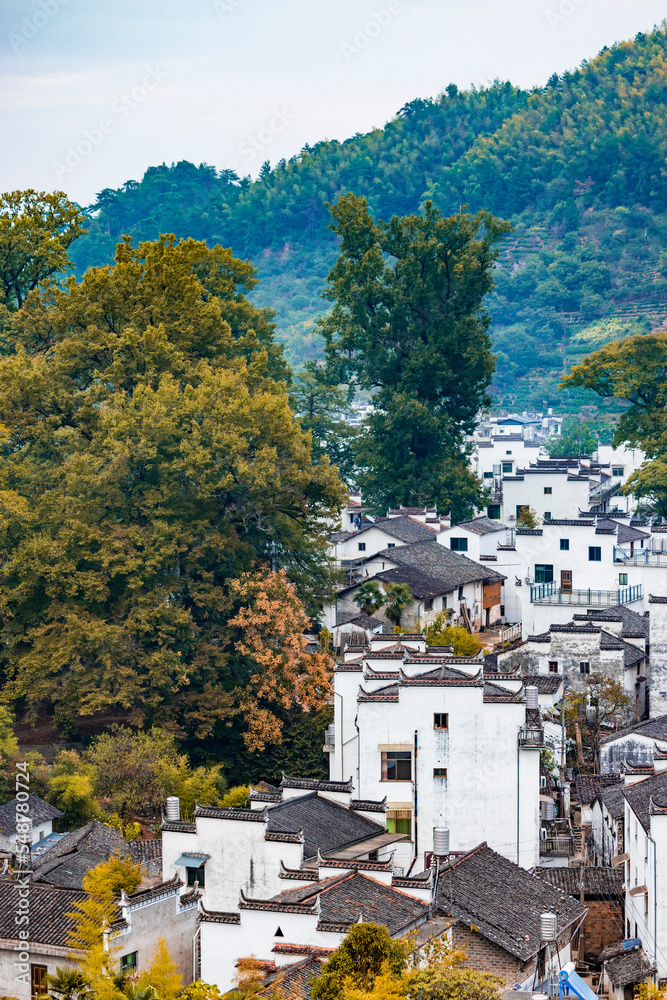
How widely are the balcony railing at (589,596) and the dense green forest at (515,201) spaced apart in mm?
72194

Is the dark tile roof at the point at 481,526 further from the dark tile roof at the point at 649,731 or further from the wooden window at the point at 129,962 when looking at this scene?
the wooden window at the point at 129,962

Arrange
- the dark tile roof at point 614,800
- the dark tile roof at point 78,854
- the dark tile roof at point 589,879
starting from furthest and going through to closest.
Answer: the dark tile roof at point 614,800 → the dark tile roof at point 589,879 → the dark tile roof at point 78,854

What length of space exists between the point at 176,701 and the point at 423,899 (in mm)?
18133

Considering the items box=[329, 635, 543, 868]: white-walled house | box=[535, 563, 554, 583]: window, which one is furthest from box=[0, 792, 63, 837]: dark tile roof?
box=[535, 563, 554, 583]: window

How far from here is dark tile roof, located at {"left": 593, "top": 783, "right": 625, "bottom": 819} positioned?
3190 cm

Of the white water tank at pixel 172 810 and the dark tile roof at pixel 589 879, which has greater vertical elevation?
the white water tank at pixel 172 810

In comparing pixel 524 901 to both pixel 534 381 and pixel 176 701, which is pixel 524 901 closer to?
pixel 176 701

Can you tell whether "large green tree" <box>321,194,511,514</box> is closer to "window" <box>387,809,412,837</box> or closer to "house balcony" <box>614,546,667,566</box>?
"house balcony" <box>614,546,667,566</box>

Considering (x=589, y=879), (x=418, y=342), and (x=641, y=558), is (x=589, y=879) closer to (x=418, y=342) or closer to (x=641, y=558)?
(x=641, y=558)

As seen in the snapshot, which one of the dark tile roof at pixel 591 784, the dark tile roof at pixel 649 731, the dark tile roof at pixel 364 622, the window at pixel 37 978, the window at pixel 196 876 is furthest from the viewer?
the dark tile roof at pixel 364 622

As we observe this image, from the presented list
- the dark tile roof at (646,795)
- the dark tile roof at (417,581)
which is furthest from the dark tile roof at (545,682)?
the dark tile roof at (646,795)

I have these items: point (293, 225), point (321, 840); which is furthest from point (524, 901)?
point (293, 225)

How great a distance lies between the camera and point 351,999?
18.0 m

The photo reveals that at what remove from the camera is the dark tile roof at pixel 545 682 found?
40.0 m
